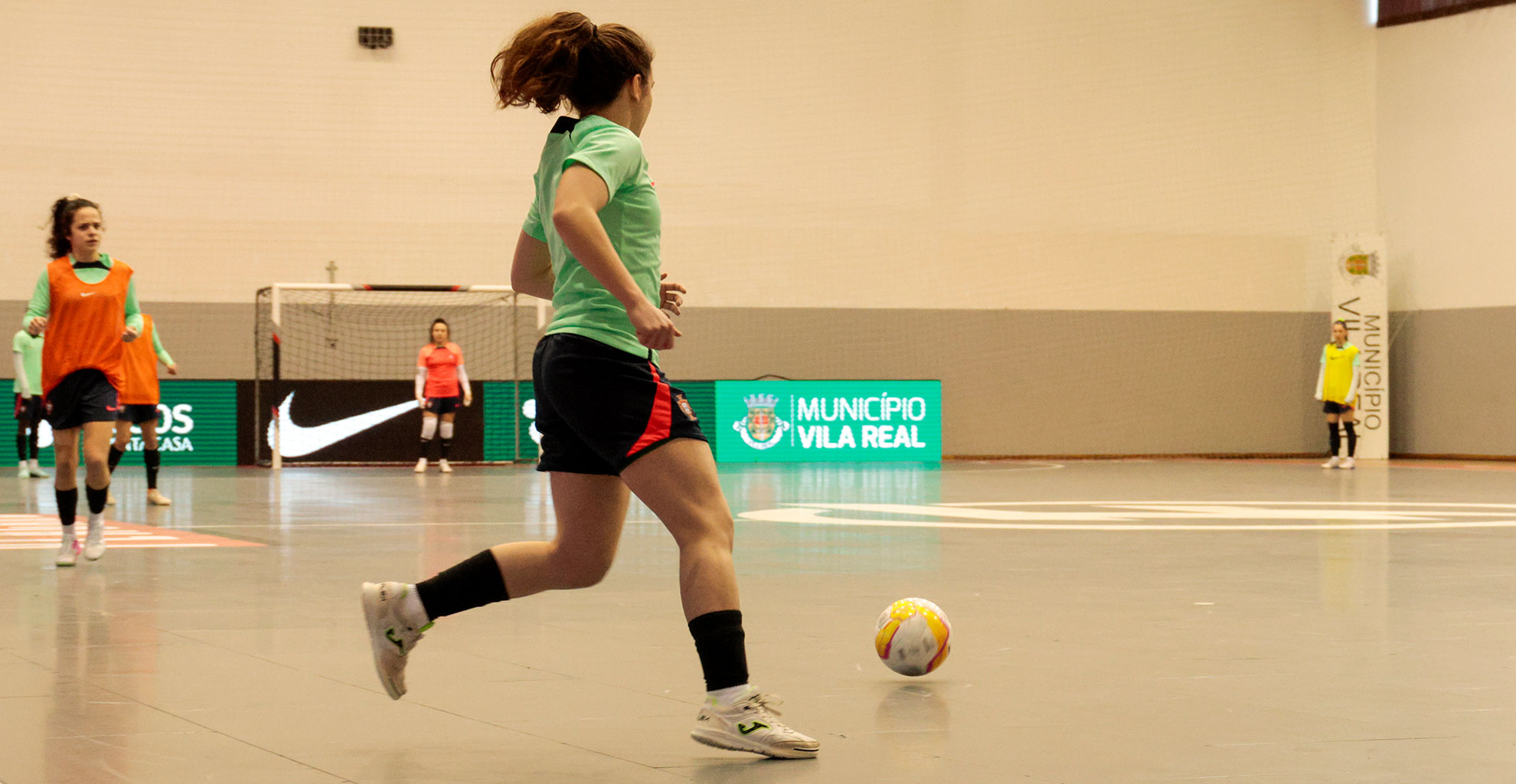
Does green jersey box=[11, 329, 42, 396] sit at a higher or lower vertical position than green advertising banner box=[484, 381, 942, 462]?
higher

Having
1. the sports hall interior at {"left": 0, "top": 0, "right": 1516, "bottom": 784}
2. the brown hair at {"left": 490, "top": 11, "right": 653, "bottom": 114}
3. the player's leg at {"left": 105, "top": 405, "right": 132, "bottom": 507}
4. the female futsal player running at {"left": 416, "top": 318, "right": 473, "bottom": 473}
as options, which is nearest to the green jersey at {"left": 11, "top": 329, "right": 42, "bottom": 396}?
the sports hall interior at {"left": 0, "top": 0, "right": 1516, "bottom": 784}

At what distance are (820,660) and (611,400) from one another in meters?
1.58

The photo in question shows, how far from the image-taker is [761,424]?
70.1ft

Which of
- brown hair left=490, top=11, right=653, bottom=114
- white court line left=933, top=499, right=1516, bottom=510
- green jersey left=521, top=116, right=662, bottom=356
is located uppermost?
brown hair left=490, top=11, right=653, bottom=114

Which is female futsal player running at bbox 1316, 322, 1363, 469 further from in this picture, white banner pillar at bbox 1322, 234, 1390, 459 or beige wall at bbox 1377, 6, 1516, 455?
beige wall at bbox 1377, 6, 1516, 455

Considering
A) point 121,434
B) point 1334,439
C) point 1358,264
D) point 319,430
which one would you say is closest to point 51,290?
point 121,434

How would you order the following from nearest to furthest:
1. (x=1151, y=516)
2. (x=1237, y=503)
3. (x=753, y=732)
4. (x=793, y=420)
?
(x=753, y=732)
(x=1151, y=516)
(x=1237, y=503)
(x=793, y=420)

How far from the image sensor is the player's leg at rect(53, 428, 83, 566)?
7465 millimetres

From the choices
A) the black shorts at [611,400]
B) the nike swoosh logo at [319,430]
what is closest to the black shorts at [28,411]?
the nike swoosh logo at [319,430]

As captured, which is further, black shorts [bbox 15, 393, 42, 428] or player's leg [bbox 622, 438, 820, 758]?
black shorts [bbox 15, 393, 42, 428]

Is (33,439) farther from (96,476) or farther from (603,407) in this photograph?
(603,407)

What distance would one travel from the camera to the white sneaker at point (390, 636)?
377cm

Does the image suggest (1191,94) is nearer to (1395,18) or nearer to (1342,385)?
(1395,18)

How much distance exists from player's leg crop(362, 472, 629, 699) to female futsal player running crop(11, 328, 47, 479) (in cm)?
1462
